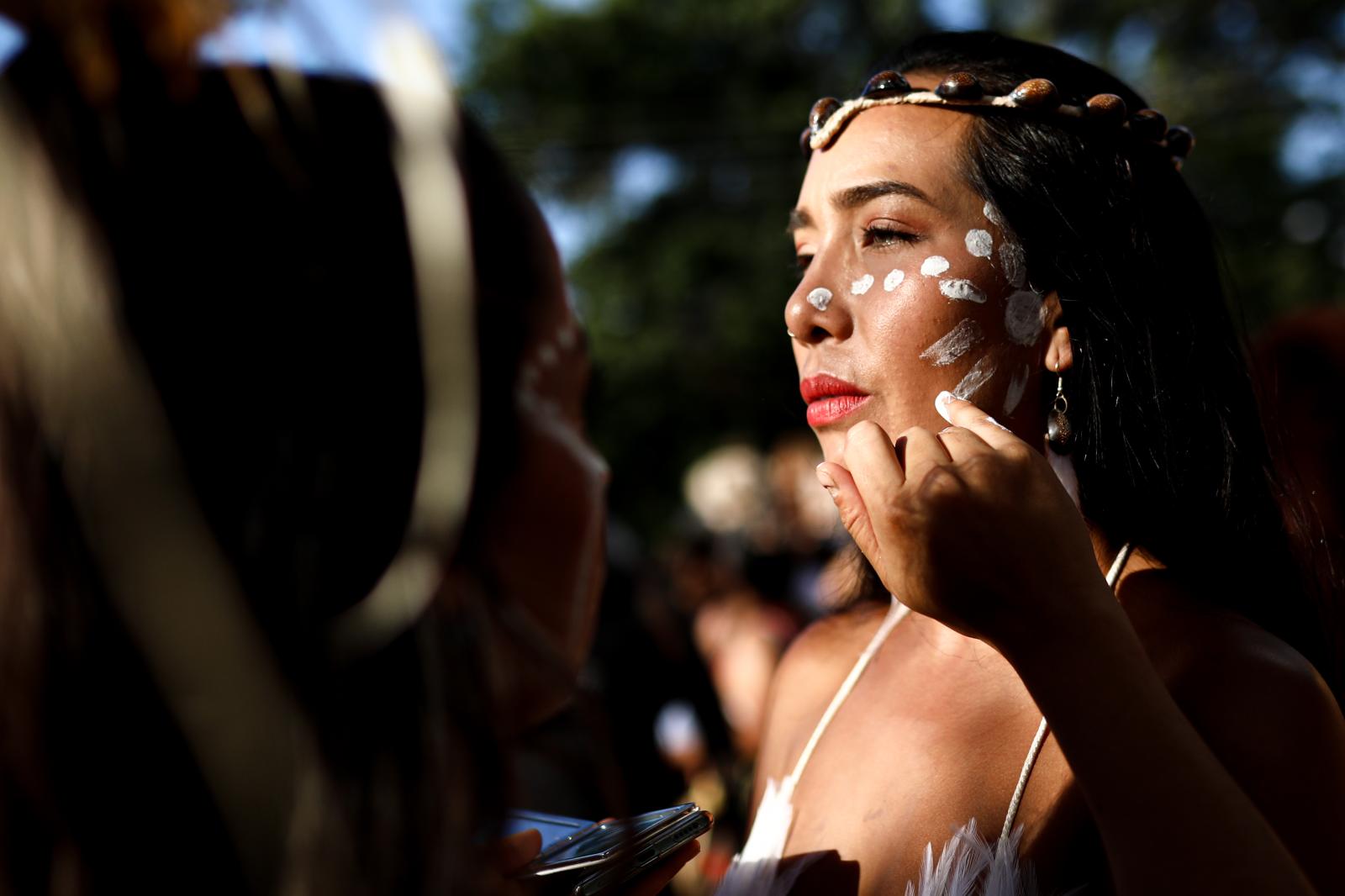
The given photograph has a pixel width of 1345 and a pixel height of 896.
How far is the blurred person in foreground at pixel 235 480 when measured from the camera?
777mm

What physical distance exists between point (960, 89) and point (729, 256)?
16343mm

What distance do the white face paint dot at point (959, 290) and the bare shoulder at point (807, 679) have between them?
654 mm

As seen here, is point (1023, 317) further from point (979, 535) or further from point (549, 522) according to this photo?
point (549, 522)

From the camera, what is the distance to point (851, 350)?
61.1 inches

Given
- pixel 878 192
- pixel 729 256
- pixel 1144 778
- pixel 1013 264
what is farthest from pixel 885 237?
pixel 729 256

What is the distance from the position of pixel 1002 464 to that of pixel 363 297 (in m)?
0.69

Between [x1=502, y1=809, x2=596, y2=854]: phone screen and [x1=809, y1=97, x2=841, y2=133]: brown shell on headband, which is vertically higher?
[x1=809, y1=97, x2=841, y2=133]: brown shell on headband

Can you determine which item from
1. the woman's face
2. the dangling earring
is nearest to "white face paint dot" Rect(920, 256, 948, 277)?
the woman's face

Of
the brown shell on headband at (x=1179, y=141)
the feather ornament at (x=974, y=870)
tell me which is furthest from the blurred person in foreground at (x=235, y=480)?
the brown shell on headband at (x=1179, y=141)

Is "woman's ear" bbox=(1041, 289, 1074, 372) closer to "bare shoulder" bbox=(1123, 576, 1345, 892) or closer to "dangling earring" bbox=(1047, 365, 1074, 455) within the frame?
"dangling earring" bbox=(1047, 365, 1074, 455)

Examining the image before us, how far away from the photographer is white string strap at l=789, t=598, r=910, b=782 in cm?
173

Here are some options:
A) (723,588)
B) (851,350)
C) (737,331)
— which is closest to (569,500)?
(851,350)

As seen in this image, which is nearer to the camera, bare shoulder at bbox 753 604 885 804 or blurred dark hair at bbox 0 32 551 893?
blurred dark hair at bbox 0 32 551 893

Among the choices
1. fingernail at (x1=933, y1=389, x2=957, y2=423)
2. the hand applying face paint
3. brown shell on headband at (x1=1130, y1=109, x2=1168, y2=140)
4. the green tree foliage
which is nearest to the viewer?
the hand applying face paint
